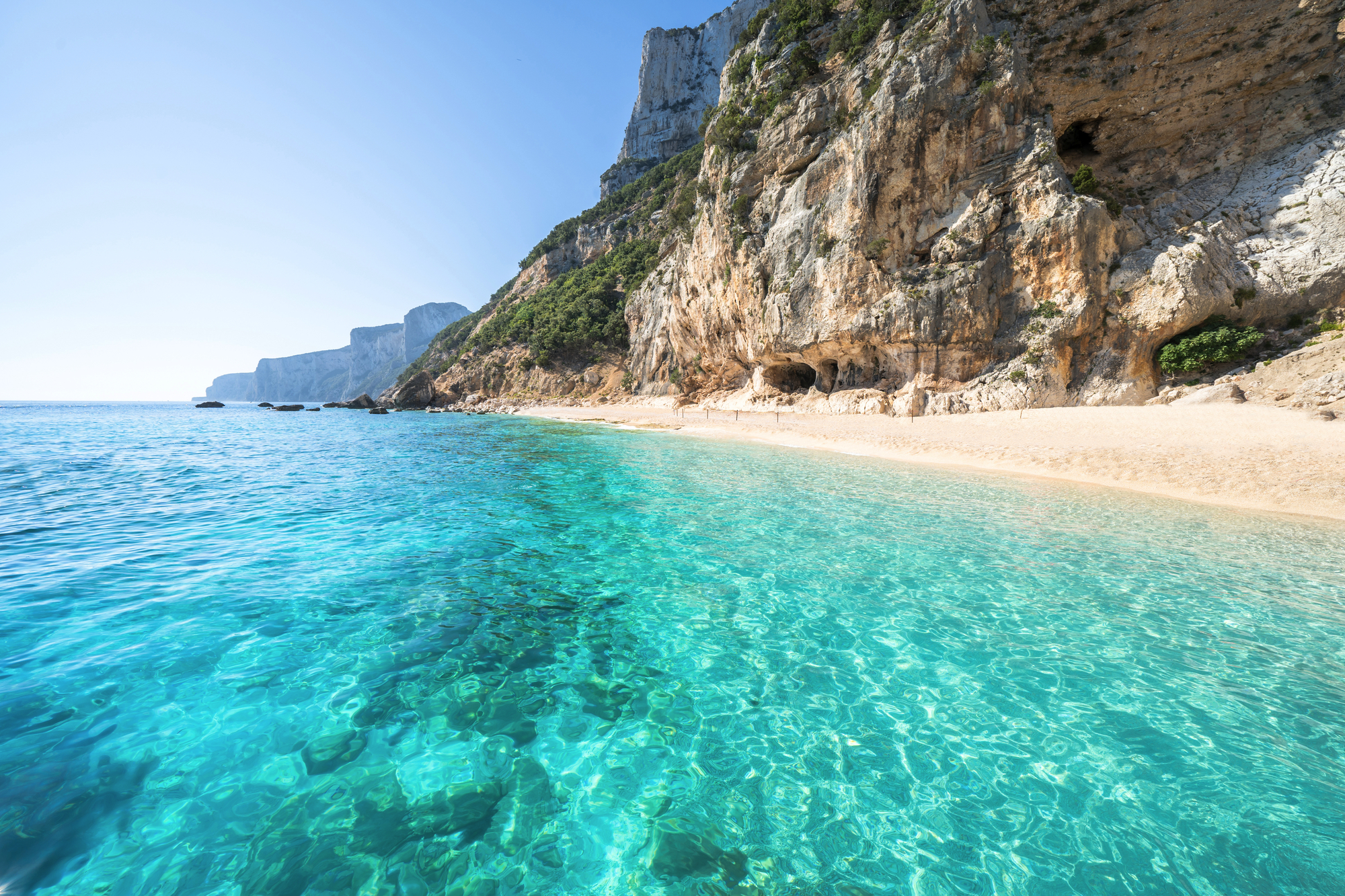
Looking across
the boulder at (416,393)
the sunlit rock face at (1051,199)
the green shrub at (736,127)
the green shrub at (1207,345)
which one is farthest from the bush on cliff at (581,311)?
the green shrub at (1207,345)

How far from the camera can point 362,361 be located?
578ft

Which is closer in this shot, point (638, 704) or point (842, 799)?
point (842, 799)

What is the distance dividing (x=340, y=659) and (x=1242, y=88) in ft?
145

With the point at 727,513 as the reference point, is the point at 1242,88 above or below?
above

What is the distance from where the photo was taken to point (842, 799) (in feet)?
9.61

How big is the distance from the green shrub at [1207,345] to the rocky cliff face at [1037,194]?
2.03 feet

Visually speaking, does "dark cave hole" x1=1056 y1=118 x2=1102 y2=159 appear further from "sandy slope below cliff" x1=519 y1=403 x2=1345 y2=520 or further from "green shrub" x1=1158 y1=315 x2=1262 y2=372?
"sandy slope below cliff" x1=519 y1=403 x2=1345 y2=520

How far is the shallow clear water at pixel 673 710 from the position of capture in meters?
2.50

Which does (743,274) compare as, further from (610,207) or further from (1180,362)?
(610,207)

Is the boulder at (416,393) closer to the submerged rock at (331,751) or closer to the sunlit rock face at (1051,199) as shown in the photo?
the sunlit rock face at (1051,199)

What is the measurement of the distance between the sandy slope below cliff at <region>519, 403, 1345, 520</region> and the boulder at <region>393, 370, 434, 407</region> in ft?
→ 197

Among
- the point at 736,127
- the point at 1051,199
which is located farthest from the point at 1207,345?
the point at 736,127

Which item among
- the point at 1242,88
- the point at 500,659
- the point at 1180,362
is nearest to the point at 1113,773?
the point at 500,659

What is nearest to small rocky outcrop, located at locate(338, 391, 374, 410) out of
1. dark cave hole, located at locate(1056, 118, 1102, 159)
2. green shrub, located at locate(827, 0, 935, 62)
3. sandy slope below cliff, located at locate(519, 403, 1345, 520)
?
sandy slope below cliff, located at locate(519, 403, 1345, 520)
